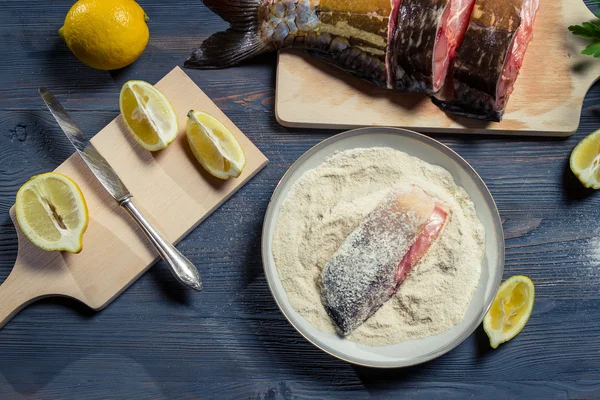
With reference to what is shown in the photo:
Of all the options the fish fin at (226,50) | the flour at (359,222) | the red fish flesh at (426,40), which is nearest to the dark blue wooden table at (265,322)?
the fish fin at (226,50)

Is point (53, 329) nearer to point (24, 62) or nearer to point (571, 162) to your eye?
point (24, 62)

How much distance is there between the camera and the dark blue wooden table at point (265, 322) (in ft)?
5.66

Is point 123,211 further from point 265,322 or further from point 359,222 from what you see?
point 359,222

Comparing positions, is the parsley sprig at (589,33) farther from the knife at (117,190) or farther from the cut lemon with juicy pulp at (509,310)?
the knife at (117,190)

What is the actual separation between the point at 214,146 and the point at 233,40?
1.23 ft

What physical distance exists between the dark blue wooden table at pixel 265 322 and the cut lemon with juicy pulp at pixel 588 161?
6cm

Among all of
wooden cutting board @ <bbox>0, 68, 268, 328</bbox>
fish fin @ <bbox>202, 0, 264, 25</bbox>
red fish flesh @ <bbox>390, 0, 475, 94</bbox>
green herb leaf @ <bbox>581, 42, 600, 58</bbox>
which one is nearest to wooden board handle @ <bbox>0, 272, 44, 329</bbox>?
wooden cutting board @ <bbox>0, 68, 268, 328</bbox>

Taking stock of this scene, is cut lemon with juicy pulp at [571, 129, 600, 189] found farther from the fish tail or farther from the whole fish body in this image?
the fish tail

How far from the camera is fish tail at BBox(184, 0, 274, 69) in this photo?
1694 millimetres

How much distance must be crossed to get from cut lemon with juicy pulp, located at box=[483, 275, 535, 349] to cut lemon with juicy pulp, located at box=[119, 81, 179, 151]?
116 cm

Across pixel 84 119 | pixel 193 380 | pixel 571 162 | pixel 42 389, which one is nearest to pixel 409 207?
pixel 571 162

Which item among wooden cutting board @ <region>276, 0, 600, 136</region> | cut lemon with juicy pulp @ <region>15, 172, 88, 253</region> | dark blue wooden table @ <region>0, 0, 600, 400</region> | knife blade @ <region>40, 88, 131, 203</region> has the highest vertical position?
wooden cutting board @ <region>276, 0, 600, 136</region>

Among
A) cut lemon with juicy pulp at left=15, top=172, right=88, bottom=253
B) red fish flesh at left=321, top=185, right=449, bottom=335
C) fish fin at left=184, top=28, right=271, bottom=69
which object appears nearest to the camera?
red fish flesh at left=321, top=185, right=449, bottom=335

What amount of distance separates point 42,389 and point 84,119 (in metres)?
0.92
